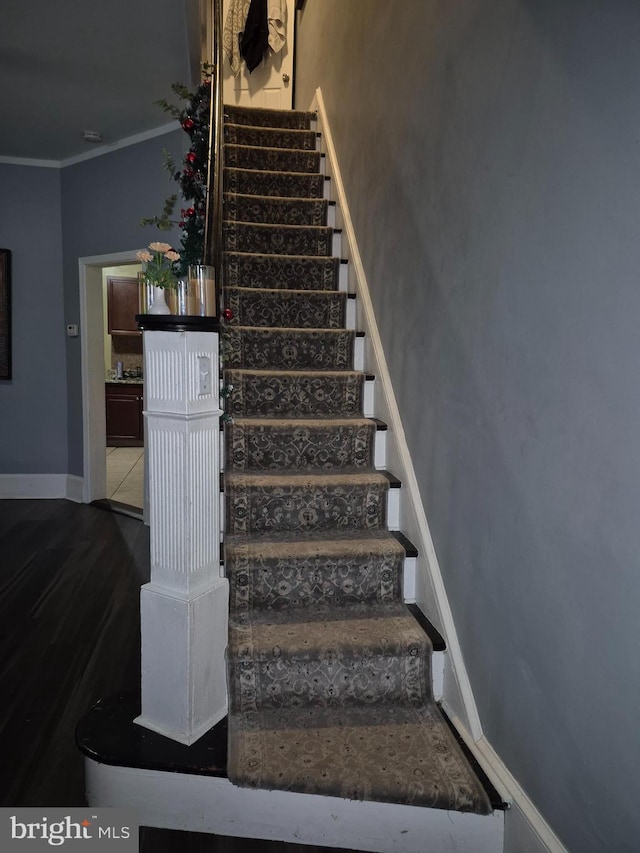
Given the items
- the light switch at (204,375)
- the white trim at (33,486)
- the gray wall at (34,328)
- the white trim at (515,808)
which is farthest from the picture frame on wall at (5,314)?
the white trim at (515,808)

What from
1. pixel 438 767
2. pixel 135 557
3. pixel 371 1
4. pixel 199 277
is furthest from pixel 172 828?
pixel 371 1

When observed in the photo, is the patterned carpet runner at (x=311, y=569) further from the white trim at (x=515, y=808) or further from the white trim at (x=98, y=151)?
the white trim at (x=98, y=151)

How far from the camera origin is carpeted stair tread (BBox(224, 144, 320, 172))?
4.16 metres

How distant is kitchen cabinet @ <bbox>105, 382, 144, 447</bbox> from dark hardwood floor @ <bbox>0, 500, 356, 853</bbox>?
3546 millimetres

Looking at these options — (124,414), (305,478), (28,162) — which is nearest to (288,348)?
(305,478)

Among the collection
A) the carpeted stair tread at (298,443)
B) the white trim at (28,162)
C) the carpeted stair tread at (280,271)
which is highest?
the white trim at (28,162)

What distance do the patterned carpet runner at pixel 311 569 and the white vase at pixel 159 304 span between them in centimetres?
81

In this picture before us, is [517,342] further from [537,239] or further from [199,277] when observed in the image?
[199,277]

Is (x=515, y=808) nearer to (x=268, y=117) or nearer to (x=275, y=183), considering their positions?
(x=275, y=183)

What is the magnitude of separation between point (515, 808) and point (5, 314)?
5.15 m

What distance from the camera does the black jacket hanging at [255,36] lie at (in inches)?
212

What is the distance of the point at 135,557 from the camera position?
374cm

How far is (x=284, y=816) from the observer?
5.28 ft

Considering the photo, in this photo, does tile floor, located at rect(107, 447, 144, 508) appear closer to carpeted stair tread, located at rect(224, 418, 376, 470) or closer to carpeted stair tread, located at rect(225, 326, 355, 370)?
carpeted stair tread, located at rect(225, 326, 355, 370)
